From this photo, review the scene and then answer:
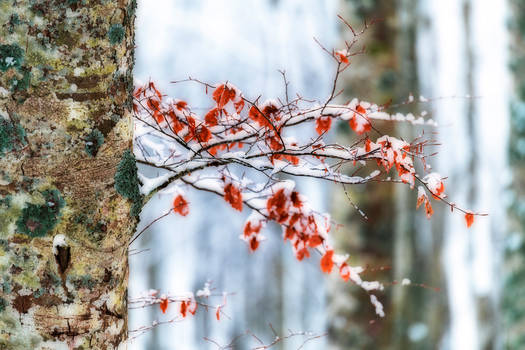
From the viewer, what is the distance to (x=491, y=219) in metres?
4.20

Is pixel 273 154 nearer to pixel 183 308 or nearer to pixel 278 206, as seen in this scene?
pixel 278 206

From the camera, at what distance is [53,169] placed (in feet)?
4.29

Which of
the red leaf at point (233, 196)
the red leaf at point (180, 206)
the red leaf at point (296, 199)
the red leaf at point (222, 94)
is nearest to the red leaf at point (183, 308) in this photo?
the red leaf at point (180, 206)

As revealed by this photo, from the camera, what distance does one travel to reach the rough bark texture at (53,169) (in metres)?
1.30

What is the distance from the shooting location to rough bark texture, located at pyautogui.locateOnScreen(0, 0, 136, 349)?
1.30 metres

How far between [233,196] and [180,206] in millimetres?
316

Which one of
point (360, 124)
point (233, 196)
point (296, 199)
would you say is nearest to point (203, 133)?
point (233, 196)

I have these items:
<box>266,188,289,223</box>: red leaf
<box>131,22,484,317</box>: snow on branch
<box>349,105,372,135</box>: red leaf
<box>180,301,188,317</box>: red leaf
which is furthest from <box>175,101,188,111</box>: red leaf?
<box>180,301,188,317</box>: red leaf

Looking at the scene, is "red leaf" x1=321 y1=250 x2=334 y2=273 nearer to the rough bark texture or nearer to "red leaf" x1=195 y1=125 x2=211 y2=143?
"red leaf" x1=195 y1=125 x2=211 y2=143

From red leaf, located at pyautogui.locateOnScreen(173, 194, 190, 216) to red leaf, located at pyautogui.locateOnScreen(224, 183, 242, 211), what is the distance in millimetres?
265

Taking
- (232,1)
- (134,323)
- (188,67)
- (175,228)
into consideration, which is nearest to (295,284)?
(175,228)

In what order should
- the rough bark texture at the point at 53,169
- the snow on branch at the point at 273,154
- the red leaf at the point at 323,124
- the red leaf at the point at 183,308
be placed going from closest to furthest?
the rough bark texture at the point at 53,169
the snow on branch at the point at 273,154
the red leaf at the point at 323,124
the red leaf at the point at 183,308

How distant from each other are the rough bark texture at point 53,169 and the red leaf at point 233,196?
0.40 meters

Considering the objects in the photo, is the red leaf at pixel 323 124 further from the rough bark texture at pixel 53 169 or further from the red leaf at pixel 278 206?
the rough bark texture at pixel 53 169
